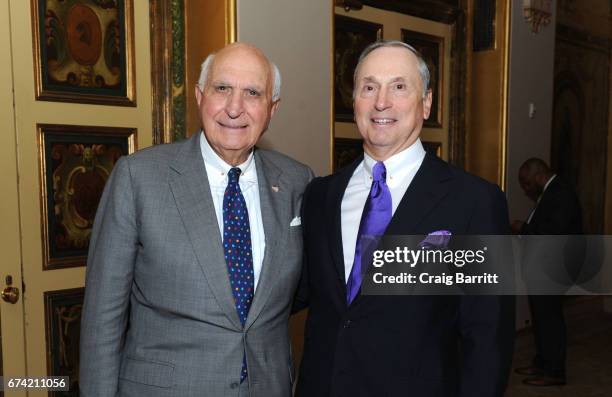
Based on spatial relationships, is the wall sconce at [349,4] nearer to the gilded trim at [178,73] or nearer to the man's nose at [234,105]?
the gilded trim at [178,73]

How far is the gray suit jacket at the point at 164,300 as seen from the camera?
5.36ft

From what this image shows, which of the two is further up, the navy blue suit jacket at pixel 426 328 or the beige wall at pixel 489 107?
the beige wall at pixel 489 107

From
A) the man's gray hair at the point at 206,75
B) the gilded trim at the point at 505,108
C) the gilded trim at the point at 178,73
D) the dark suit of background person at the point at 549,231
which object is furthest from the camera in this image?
the gilded trim at the point at 505,108

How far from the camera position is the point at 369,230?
1.70 metres

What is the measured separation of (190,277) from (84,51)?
5.73 ft

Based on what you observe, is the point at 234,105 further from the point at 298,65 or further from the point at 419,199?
the point at 298,65

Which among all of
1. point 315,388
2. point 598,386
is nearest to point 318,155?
point 315,388

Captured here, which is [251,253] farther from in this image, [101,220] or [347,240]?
[101,220]

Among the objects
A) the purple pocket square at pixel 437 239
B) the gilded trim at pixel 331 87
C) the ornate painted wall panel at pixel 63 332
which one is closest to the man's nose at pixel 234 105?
the purple pocket square at pixel 437 239

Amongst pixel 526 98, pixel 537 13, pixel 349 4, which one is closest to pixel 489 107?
pixel 526 98

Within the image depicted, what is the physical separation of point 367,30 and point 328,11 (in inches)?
25.6

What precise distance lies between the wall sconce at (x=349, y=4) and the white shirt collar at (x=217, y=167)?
7.92 ft

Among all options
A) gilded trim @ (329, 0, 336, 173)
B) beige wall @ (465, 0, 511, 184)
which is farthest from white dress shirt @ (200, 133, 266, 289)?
beige wall @ (465, 0, 511, 184)

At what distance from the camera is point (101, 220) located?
5.53ft
